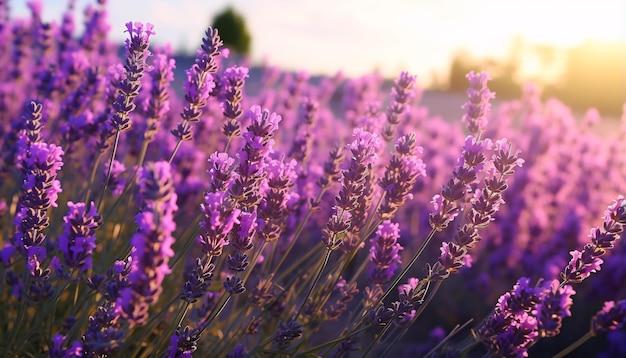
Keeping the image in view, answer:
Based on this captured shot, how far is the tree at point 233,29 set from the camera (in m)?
25.2

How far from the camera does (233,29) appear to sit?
25.3 m

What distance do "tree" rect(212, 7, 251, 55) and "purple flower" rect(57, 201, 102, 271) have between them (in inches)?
944

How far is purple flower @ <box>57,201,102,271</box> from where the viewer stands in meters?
1.69

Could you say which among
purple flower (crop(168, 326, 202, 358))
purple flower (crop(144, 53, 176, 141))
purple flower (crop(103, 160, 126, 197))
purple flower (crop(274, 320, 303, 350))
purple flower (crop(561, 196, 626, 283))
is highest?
purple flower (crop(144, 53, 176, 141))

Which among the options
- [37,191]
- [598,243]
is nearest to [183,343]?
[37,191]

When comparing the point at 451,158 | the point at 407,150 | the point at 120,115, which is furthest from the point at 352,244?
the point at 451,158

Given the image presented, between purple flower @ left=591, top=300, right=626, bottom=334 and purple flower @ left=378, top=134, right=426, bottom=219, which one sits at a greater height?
purple flower @ left=378, top=134, right=426, bottom=219

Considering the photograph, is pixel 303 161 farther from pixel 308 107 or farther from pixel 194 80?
pixel 194 80

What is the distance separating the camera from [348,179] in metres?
1.98

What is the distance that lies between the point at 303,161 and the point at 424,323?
79.5 inches

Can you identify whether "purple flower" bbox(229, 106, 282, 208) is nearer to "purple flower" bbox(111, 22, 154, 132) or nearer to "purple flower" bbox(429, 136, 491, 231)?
"purple flower" bbox(111, 22, 154, 132)

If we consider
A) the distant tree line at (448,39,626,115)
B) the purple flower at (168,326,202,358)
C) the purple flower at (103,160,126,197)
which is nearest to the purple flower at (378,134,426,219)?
the purple flower at (168,326,202,358)

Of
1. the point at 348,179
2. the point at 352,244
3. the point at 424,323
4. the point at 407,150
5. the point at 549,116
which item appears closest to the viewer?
the point at 348,179

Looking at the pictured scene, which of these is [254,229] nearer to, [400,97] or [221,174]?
[221,174]
